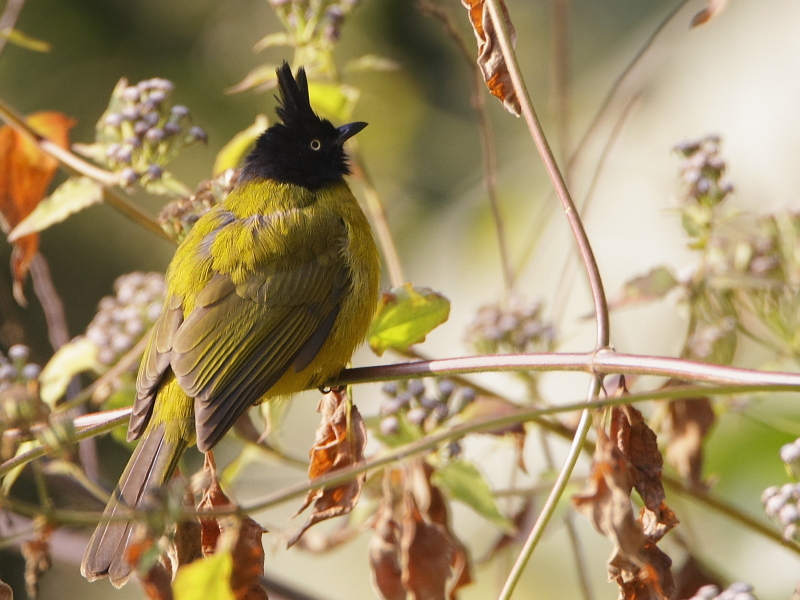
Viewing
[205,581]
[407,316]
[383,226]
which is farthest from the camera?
[383,226]

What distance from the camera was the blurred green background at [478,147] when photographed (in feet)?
12.0

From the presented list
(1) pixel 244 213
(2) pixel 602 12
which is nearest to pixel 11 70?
(2) pixel 602 12

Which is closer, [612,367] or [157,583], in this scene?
[612,367]

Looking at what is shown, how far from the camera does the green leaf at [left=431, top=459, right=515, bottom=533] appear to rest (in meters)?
2.14

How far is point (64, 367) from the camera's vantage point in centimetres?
243

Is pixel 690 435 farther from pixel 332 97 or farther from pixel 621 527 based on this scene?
pixel 332 97

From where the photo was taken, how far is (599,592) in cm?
354

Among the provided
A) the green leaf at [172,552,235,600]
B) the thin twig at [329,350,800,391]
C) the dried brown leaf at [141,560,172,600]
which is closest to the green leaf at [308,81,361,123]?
the thin twig at [329,350,800,391]

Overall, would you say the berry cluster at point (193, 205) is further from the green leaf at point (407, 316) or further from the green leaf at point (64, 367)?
the green leaf at point (407, 316)

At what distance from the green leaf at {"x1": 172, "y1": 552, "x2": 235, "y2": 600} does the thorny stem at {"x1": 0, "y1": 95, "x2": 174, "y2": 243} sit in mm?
1265

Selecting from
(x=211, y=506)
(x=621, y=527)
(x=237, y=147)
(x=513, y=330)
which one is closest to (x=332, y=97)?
(x=237, y=147)

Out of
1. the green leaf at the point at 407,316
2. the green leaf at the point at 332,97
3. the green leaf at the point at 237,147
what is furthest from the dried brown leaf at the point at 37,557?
the green leaf at the point at 332,97

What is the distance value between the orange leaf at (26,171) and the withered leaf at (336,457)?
953 mm

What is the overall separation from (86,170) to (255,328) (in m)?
0.54
